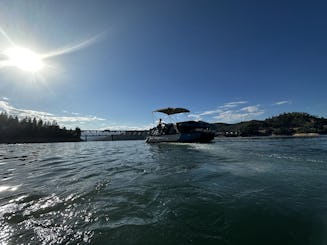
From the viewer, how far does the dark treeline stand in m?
90.5

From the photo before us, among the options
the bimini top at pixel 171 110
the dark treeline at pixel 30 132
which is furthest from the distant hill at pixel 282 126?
the dark treeline at pixel 30 132

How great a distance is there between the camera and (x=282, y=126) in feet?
415

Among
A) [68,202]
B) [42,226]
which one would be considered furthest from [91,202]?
[42,226]

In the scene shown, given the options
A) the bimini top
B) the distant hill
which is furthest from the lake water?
the distant hill

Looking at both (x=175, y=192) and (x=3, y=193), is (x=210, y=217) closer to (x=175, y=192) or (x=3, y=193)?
(x=175, y=192)

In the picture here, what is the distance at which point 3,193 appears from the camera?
4895 millimetres

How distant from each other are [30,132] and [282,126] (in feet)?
572

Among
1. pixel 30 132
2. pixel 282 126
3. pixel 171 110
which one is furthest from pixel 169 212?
pixel 282 126

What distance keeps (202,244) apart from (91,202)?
2.82m

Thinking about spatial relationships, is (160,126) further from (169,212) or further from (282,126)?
(282,126)

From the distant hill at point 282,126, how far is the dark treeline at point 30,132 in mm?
103277

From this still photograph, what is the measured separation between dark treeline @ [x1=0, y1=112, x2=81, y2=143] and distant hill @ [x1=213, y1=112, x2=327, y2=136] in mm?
103277

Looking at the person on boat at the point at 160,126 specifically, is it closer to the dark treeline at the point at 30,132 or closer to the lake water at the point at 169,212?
the lake water at the point at 169,212

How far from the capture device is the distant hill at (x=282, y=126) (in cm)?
10831
